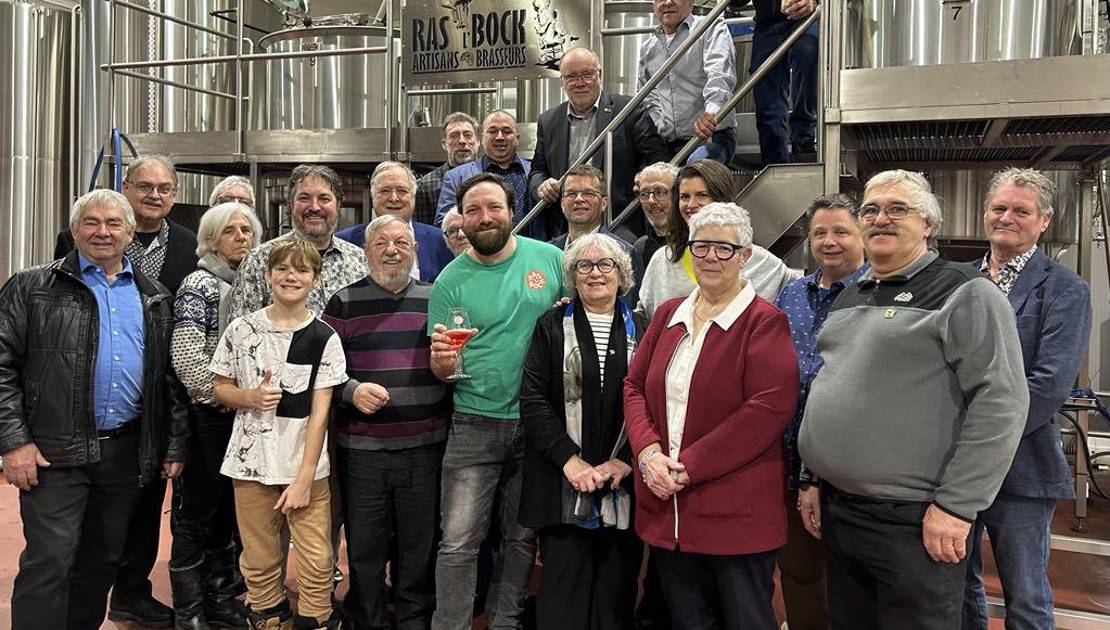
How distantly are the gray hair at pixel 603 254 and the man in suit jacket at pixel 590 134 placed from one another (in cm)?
154

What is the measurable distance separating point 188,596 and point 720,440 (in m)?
2.74

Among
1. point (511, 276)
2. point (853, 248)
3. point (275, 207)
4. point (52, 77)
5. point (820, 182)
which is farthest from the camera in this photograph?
point (275, 207)

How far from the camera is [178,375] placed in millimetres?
3639

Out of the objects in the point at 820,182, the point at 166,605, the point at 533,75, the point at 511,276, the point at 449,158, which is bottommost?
the point at 166,605

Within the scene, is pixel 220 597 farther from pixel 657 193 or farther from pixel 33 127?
pixel 33 127

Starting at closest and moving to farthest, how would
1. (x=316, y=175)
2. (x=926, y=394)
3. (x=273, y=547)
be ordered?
(x=926, y=394), (x=273, y=547), (x=316, y=175)

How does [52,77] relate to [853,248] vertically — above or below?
above

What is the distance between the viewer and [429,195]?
18.6 ft

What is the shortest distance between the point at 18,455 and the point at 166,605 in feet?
4.60

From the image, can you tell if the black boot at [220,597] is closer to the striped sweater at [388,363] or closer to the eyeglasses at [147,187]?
the striped sweater at [388,363]

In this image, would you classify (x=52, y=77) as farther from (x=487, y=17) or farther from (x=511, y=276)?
(x=511, y=276)

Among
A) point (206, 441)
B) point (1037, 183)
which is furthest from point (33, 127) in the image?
point (1037, 183)

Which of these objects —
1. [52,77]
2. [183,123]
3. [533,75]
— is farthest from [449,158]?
[52,77]

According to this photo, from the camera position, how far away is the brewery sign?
6.29m
